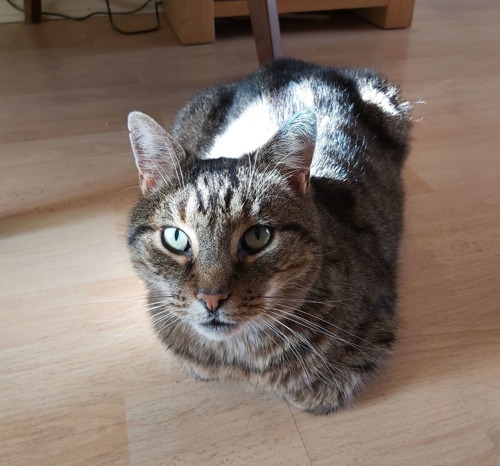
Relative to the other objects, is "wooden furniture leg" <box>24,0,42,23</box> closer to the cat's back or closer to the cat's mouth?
the cat's back

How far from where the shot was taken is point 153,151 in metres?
0.85

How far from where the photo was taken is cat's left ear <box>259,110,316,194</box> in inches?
31.5

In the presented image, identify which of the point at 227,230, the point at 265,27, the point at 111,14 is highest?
the point at 227,230

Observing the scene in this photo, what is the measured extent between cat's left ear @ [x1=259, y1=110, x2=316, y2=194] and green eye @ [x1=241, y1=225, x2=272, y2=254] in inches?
4.1

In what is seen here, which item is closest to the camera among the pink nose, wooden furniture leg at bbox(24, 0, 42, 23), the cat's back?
the pink nose

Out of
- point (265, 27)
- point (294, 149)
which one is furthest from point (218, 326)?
point (265, 27)

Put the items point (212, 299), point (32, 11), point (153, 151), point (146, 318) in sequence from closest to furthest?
point (212, 299), point (153, 151), point (146, 318), point (32, 11)

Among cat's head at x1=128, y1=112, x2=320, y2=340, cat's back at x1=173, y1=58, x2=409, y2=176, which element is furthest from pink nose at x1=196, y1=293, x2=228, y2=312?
cat's back at x1=173, y1=58, x2=409, y2=176

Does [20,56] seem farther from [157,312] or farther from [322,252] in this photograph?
[322,252]

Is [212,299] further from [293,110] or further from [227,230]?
[293,110]

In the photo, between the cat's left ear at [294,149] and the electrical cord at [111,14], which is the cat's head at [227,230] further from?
the electrical cord at [111,14]

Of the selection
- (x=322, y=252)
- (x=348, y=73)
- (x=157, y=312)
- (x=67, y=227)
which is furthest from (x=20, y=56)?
(x=322, y=252)

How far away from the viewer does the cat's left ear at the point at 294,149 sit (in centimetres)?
80

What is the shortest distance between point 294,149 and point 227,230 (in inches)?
6.9
